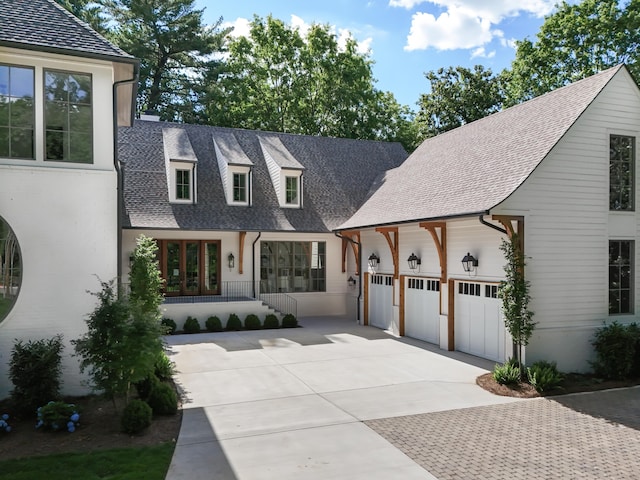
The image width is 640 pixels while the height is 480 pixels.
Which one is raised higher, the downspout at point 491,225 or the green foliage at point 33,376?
the downspout at point 491,225

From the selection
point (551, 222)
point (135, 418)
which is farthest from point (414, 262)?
point (135, 418)

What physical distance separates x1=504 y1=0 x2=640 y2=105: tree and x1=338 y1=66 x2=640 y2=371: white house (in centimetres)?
1599

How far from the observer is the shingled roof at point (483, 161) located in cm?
1201

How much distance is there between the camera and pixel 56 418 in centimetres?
784

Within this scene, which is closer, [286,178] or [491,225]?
[491,225]

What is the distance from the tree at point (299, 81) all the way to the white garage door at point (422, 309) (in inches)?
790

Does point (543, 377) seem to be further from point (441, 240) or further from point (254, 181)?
point (254, 181)

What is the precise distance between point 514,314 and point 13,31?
464 inches

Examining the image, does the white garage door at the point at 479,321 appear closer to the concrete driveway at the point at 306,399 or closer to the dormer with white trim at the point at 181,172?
the concrete driveway at the point at 306,399

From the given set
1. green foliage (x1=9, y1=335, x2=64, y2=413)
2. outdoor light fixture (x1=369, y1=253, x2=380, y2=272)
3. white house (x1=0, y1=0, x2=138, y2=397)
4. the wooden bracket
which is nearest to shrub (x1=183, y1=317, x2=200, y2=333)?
outdoor light fixture (x1=369, y1=253, x2=380, y2=272)

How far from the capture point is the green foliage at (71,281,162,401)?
794 centimetres

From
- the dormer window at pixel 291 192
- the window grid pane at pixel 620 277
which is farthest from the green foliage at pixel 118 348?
the dormer window at pixel 291 192

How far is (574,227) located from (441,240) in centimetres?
356

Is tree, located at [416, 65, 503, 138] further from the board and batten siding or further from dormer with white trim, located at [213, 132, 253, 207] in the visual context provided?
the board and batten siding
